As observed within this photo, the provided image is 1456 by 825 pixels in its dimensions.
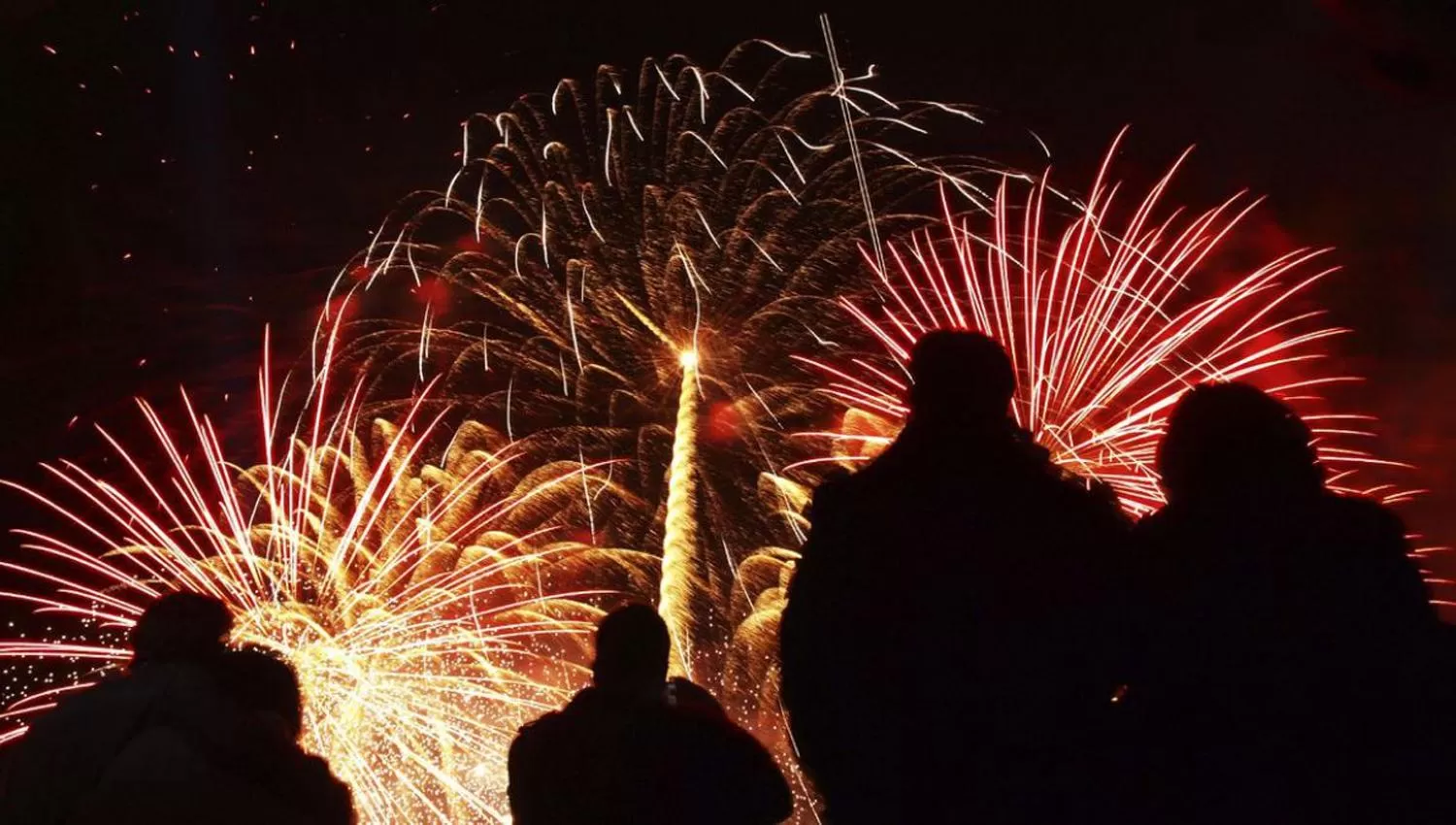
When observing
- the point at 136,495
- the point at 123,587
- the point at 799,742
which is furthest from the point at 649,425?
the point at 799,742

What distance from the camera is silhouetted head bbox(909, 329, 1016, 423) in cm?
340

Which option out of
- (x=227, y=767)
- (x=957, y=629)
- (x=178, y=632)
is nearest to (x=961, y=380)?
(x=957, y=629)

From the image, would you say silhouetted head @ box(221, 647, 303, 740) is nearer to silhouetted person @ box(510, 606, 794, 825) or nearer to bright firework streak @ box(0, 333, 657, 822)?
silhouetted person @ box(510, 606, 794, 825)

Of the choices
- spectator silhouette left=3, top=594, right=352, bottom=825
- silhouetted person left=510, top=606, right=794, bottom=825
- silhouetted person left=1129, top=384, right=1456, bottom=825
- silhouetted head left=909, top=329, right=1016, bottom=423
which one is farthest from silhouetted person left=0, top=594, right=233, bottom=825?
silhouetted person left=1129, top=384, right=1456, bottom=825

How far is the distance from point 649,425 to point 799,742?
41.2 ft

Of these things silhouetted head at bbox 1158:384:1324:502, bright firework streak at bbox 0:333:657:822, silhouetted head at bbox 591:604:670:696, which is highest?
bright firework streak at bbox 0:333:657:822

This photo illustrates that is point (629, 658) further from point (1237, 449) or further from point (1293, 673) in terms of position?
point (1293, 673)

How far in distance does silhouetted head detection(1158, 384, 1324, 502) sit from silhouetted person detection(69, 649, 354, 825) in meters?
2.95

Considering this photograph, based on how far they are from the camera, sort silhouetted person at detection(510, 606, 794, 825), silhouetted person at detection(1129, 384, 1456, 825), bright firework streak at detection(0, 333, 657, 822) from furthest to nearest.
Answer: bright firework streak at detection(0, 333, 657, 822)
silhouetted person at detection(510, 606, 794, 825)
silhouetted person at detection(1129, 384, 1456, 825)

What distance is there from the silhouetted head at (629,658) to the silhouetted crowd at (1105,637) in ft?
3.14

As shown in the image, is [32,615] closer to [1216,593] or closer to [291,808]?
[291,808]

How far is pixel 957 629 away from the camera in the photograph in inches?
123

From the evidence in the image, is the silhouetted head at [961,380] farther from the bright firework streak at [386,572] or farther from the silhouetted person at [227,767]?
the bright firework streak at [386,572]

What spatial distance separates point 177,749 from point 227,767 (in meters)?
0.17
